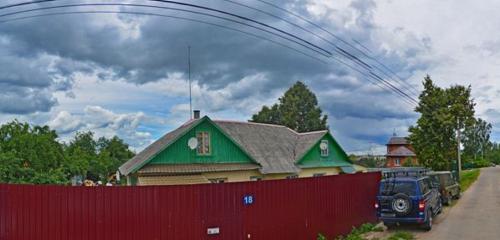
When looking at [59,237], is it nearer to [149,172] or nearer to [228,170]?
[149,172]

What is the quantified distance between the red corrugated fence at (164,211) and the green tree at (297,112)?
5076 centimetres

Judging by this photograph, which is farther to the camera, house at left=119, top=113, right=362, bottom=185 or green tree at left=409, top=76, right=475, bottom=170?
green tree at left=409, top=76, right=475, bottom=170

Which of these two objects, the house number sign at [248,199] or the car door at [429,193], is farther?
the car door at [429,193]

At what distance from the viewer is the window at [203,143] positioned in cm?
2825

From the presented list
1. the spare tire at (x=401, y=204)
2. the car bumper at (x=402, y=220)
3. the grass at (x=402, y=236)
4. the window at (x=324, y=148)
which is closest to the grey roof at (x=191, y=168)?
the window at (x=324, y=148)

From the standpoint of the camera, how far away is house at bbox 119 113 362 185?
86.2 ft

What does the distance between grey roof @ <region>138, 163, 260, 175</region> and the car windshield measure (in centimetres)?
1395

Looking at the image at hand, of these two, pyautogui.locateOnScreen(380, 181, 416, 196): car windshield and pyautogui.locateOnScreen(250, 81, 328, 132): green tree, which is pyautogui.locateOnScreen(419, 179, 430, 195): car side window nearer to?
pyautogui.locateOnScreen(380, 181, 416, 196): car windshield

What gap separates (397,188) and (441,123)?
19996mm

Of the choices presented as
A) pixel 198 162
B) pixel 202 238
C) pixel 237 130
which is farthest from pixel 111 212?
pixel 237 130

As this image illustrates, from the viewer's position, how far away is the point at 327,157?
127ft

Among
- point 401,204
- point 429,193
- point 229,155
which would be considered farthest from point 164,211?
point 229,155

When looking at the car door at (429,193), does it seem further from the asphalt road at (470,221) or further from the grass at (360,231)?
the grass at (360,231)

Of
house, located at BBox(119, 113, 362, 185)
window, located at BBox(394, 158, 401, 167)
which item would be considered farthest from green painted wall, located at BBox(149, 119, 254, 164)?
window, located at BBox(394, 158, 401, 167)
